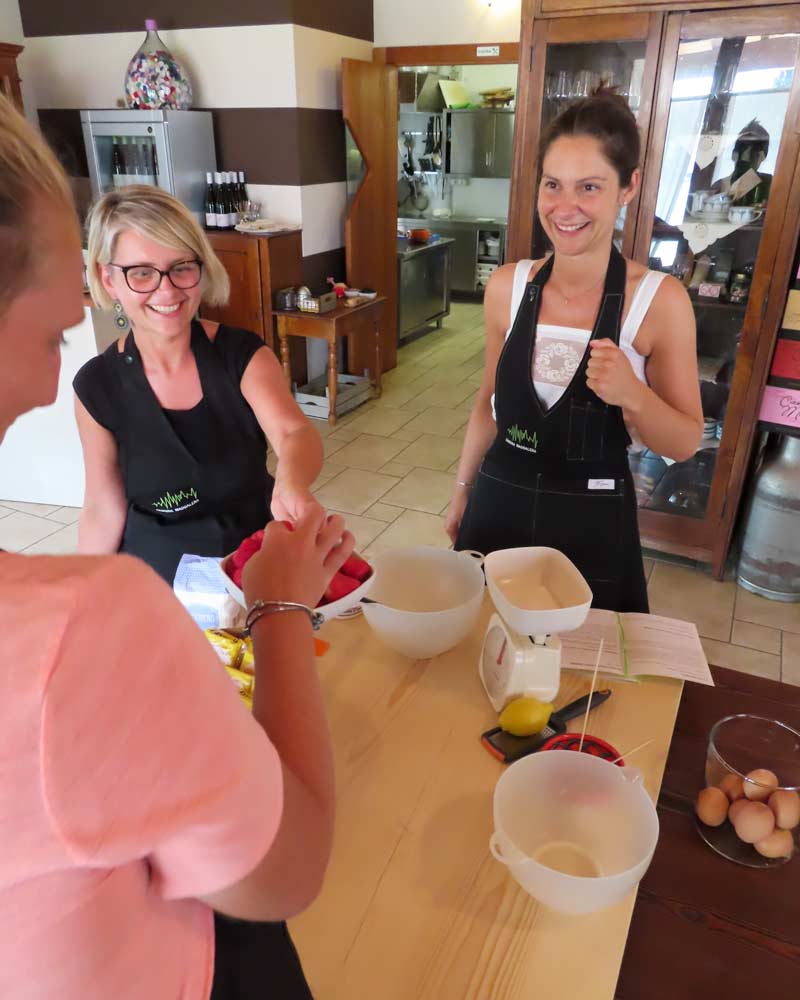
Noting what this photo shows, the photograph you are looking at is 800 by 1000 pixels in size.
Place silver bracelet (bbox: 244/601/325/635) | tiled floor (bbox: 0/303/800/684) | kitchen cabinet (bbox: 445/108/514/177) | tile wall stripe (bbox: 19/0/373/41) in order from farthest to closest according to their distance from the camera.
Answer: kitchen cabinet (bbox: 445/108/514/177)
tile wall stripe (bbox: 19/0/373/41)
tiled floor (bbox: 0/303/800/684)
silver bracelet (bbox: 244/601/325/635)

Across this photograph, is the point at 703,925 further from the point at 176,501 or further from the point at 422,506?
the point at 422,506

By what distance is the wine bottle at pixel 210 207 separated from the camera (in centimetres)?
464

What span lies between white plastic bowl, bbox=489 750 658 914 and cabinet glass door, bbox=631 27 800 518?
7.94ft

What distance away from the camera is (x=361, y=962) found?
2.56ft

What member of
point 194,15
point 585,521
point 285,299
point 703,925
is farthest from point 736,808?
point 194,15

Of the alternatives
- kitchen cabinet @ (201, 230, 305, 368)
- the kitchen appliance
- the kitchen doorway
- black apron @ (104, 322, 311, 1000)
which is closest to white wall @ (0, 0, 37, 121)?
kitchen cabinet @ (201, 230, 305, 368)

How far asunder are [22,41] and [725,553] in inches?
217

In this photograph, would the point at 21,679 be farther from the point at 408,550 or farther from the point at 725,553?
the point at 725,553

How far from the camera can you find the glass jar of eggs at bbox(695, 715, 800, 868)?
913mm

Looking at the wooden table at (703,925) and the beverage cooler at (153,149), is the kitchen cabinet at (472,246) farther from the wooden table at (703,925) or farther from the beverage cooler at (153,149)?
the wooden table at (703,925)

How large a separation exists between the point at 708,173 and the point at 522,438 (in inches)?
75.8

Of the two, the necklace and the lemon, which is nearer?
the lemon

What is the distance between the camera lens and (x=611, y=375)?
1409 millimetres

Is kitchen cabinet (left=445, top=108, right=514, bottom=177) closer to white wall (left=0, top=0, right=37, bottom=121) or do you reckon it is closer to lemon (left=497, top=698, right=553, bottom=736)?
white wall (left=0, top=0, right=37, bottom=121)
